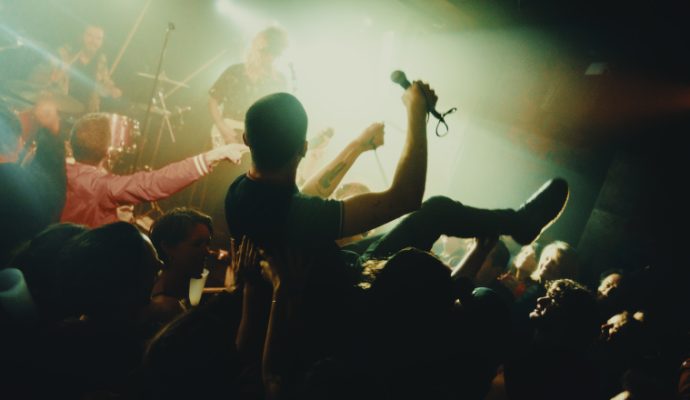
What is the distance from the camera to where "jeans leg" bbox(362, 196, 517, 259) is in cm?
261

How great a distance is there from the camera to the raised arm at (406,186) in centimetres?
178

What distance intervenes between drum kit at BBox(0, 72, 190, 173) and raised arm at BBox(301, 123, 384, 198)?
4313 millimetres

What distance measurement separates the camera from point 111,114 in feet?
19.2

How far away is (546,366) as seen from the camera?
2119 mm

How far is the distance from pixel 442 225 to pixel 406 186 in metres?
1.03

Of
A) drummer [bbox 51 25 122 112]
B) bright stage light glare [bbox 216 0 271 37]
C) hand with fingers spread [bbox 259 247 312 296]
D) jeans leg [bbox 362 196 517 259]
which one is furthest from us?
bright stage light glare [bbox 216 0 271 37]

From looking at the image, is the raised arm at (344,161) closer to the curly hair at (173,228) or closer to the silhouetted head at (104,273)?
the curly hair at (173,228)

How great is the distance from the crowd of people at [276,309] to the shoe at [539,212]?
22cm

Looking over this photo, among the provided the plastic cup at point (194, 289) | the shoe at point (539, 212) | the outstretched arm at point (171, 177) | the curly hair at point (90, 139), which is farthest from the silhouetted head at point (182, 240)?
the shoe at point (539, 212)

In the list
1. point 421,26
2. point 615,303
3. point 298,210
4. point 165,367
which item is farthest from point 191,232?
point 421,26

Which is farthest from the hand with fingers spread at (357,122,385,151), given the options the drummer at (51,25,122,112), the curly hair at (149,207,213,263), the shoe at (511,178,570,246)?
the drummer at (51,25,122,112)

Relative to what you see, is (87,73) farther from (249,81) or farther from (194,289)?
(194,289)

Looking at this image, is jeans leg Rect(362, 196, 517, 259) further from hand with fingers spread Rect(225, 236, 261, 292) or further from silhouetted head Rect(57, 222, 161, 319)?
silhouetted head Rect(57, 222, 161, 319)

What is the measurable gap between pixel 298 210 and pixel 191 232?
3.77 ft
